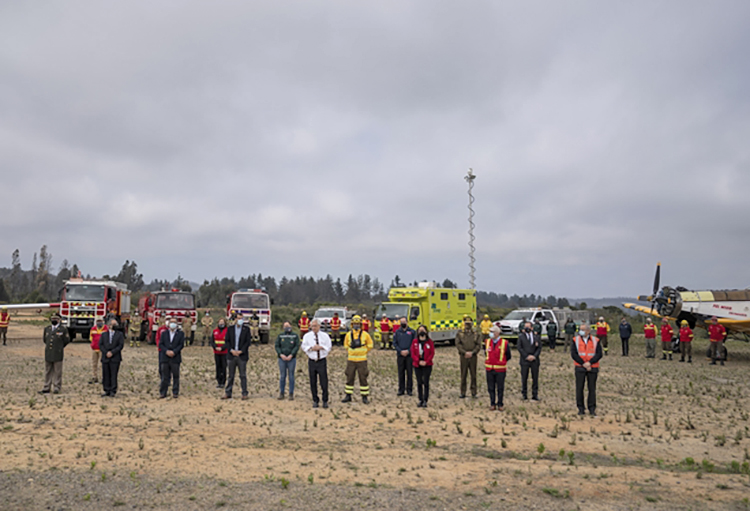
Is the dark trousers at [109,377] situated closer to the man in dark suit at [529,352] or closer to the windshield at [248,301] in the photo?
the man in dark suit at [529,352]

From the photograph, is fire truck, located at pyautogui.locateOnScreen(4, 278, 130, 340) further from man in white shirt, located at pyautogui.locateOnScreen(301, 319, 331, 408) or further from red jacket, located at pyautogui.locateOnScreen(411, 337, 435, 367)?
red jacket, located at pyautogui.locateOnScreen(411, 337, 435, 367)

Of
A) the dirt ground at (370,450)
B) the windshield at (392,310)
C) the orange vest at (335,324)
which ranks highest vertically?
the windshield at (392,310)

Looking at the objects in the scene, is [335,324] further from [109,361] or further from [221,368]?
[109,361]

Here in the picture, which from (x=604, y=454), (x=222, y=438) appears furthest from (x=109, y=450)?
(x=604, y=454)

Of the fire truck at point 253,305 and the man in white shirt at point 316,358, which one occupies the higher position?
the fire truck at point 253,305

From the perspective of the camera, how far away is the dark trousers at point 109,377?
12.4 metres

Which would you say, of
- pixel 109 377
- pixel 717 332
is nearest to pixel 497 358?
pixel 109 377

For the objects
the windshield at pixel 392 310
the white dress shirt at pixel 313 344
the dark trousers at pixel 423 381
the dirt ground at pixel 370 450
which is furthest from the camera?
the windshield at pixel 392 310

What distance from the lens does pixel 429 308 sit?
25359 mm

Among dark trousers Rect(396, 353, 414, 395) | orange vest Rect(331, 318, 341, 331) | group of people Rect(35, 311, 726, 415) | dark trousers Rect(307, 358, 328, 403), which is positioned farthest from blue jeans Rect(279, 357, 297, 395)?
orange vest Rect(331, 318, 341, 331)

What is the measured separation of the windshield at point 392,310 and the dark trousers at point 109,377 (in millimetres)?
14059

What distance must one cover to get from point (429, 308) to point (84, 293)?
53.1 feet

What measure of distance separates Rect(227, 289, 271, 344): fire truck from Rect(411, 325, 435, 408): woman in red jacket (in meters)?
15.7

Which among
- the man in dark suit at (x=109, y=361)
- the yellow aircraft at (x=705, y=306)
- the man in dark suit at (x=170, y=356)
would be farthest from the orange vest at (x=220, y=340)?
the yellow aircraft at (x=705, y=306)
